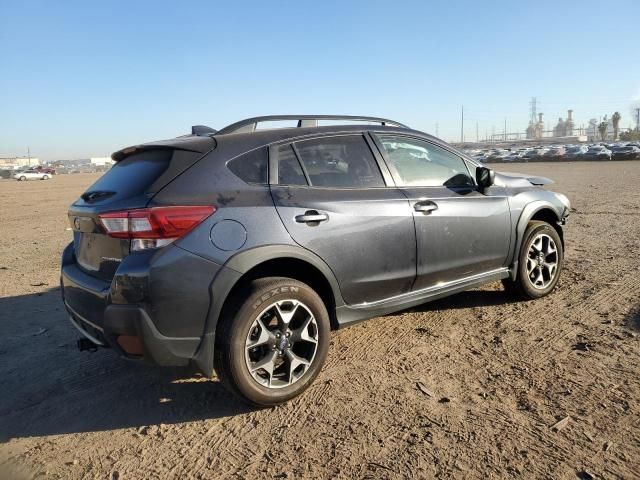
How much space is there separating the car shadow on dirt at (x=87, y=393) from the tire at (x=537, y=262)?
9.47ft

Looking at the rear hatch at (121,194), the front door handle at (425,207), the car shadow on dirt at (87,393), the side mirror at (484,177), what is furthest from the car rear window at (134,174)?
the side mirror at (484,177)

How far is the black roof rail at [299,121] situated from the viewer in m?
3.44

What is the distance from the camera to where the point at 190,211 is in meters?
2.80

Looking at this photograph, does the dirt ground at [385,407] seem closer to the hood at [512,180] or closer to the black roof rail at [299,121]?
the hood at [512,180]

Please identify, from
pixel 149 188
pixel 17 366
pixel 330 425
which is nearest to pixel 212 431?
pixel 330 425

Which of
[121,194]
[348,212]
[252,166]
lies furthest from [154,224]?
[348,212]

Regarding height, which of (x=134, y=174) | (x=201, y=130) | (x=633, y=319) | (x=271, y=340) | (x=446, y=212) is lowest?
(x=633, y=319)

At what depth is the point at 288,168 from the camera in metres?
3.32

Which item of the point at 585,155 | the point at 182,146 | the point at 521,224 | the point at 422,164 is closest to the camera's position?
the point at 182,146

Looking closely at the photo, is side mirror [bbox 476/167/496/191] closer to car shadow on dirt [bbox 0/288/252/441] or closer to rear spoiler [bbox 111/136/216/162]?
rear spoiler [bbox 111/136/216/162]

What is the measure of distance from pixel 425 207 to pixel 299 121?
1.16m

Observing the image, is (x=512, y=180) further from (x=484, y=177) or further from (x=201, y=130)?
(x=201, y=130)

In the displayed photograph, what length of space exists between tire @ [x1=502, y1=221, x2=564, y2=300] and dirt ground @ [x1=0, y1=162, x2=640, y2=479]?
0.15 metres

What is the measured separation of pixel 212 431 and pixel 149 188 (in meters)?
1.46
